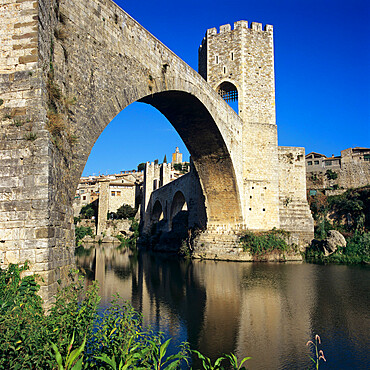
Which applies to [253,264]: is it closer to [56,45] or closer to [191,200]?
[191,200]

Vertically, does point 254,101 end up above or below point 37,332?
above

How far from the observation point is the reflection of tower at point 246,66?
17672 millimetres

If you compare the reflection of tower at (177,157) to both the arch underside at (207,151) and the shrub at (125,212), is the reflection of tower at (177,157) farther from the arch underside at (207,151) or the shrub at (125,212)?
the arch underside at (207,151)

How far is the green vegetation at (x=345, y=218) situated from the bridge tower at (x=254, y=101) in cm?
332

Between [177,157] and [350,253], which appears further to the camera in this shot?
[177,157]

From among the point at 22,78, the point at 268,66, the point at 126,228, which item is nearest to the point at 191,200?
the point at 268,66

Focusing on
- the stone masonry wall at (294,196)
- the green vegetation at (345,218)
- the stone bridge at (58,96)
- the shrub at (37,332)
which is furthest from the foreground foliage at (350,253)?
the shrub at (37,332)

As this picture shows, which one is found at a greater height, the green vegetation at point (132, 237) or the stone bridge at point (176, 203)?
the stone bridge at point (176, 203)

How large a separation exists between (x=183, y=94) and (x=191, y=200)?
8457 mm

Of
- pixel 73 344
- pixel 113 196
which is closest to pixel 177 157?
pixel 113 196

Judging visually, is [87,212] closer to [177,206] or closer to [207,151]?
[177,206]

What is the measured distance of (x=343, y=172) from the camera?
88.2 ft

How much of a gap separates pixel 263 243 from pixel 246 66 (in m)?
8.45

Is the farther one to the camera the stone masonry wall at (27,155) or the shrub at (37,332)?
the stone masonry wall at (27,155)
